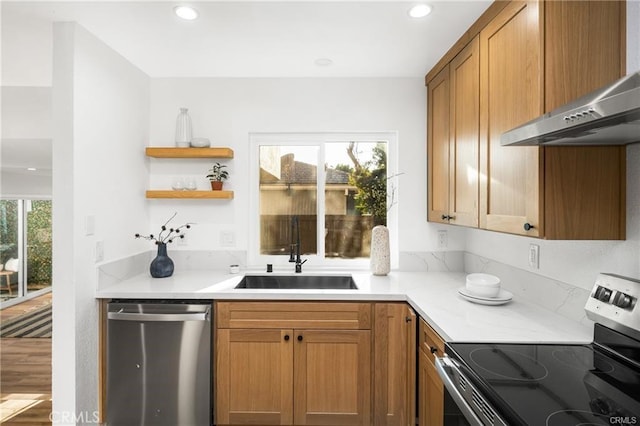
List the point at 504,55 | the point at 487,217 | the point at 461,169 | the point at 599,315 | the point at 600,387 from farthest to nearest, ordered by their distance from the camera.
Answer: the point at 461,169 < the point at 487,217 < the point at 504,55 < the point at 599,315 < the point at 600,387

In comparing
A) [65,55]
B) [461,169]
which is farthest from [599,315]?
[65,55]

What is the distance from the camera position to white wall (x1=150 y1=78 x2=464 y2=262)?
271cm

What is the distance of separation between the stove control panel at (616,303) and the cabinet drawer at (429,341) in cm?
59

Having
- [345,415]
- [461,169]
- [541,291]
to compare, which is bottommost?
[345,415]

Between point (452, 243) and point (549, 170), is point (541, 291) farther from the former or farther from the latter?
point (452, 243)

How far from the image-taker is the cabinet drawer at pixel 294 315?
2.05 meters

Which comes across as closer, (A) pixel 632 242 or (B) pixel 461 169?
(A) pixel 632 242

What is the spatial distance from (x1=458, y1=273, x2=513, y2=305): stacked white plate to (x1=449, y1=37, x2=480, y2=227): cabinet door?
304mm

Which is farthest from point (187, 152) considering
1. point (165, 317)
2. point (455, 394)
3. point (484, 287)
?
point (455, 394)

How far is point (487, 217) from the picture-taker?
1724 millimetres

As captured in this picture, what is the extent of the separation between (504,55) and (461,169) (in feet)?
2.14

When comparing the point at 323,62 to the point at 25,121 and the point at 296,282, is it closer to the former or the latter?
the point at 296,282

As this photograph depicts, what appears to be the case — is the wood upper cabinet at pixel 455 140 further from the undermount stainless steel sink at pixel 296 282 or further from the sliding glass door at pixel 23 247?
the sliding glass door at pixel 23 247

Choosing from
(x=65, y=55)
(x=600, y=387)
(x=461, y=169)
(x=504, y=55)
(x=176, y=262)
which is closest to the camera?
(x=600, y=387)
